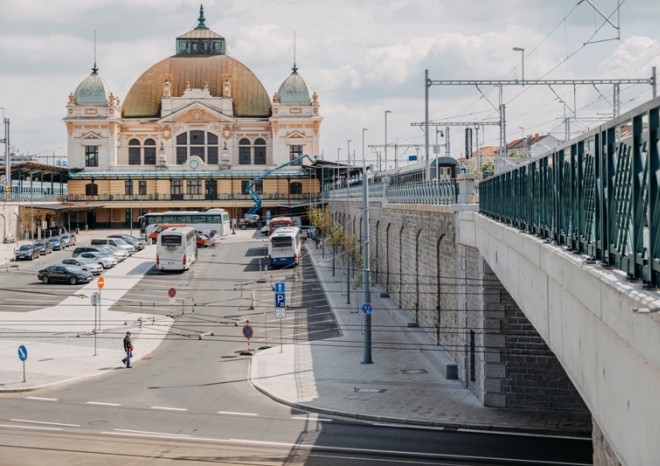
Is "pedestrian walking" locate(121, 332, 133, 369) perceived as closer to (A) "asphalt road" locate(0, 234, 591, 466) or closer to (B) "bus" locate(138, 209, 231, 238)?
(A) "asphalt road" locate(0, 234, 591, 466)

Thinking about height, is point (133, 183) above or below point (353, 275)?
above

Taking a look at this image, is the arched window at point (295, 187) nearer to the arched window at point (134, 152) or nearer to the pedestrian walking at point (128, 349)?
the arched window at point (134, 152)

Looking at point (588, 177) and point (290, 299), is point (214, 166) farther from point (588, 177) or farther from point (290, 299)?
point (588, 177)

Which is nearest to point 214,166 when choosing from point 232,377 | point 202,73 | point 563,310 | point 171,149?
point 171,149

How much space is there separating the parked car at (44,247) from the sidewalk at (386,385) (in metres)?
35.9

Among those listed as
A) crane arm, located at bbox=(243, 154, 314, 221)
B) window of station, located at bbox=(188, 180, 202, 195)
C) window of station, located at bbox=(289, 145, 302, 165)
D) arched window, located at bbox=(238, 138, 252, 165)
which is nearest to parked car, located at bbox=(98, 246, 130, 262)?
crane arm, located at bbox=(243, 154, 314, 221)

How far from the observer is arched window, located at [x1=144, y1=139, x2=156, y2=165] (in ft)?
402

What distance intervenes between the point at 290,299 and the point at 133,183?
65.9 meters

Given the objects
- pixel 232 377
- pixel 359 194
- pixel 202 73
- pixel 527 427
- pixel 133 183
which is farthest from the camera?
pixel 202 73

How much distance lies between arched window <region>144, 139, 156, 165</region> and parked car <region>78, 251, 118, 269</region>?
57214 millimetres

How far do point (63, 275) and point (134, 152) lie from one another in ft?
219

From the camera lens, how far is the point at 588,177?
392 inches

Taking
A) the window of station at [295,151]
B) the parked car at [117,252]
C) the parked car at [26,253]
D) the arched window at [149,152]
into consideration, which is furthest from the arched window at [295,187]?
the parked car at [26,253]

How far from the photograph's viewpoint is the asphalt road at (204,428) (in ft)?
74.0
